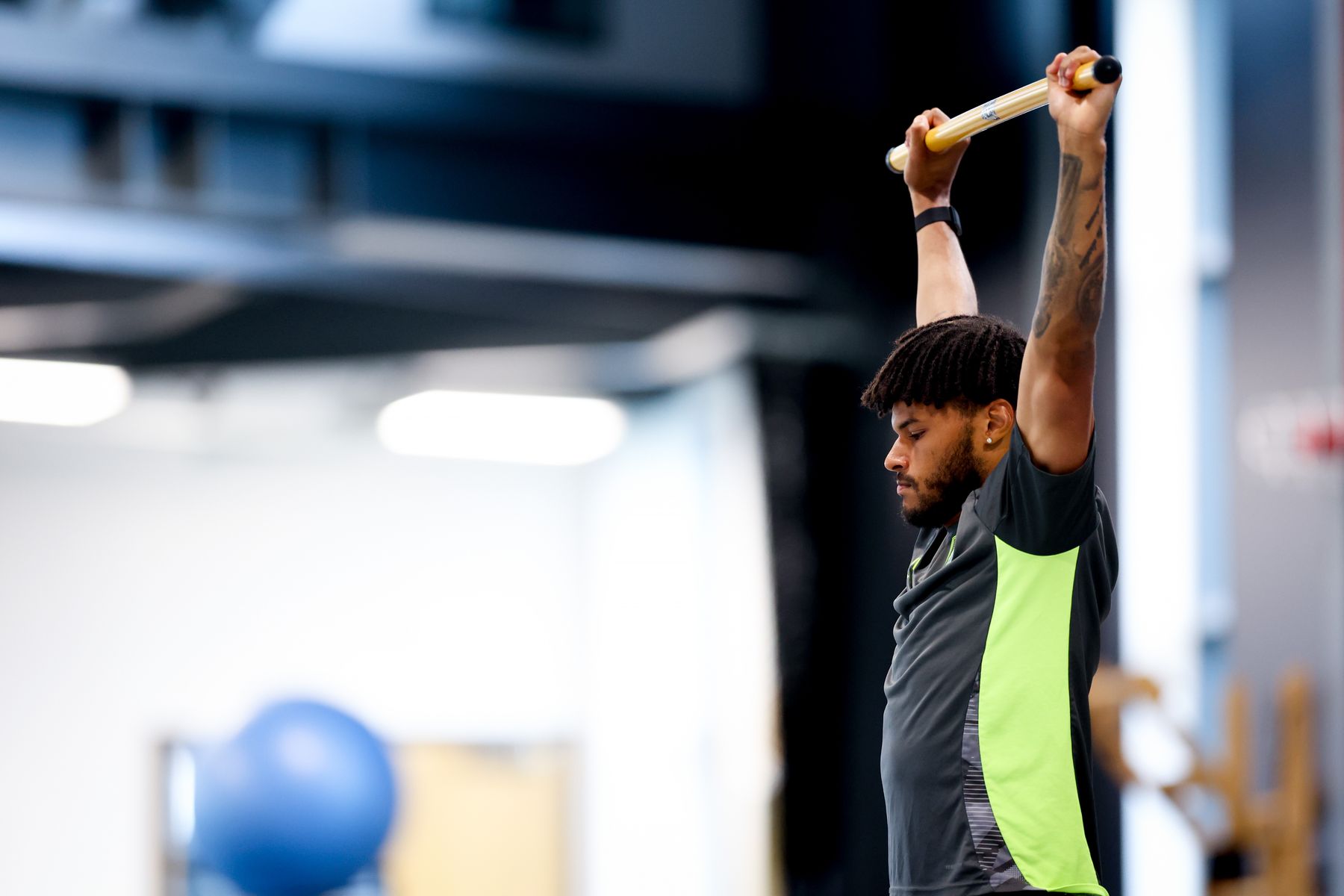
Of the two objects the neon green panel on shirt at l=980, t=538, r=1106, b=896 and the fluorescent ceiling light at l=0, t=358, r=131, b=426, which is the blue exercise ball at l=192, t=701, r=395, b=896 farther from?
the neon green panel on shirt at l=980, t=538, r=1106, b=896

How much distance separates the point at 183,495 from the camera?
23.6 feet

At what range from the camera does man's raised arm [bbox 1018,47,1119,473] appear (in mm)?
1203

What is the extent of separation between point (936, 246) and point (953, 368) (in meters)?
0.36

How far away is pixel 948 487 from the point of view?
136cm

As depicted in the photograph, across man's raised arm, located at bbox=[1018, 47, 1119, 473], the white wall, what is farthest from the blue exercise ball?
man's raised arm, located at bbox=[1018, 47, 1119, 473]

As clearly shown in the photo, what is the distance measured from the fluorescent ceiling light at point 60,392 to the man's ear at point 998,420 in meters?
5.07

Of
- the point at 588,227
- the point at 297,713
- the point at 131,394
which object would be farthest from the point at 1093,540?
the point at 131,394

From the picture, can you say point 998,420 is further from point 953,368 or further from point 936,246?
point 936,246

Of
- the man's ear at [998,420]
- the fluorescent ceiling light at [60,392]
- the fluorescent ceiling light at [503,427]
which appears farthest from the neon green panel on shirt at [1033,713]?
the fluorescent ceiling light at [503,427]

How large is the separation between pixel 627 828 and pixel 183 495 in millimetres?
2731

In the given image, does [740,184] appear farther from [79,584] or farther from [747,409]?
[79,584]

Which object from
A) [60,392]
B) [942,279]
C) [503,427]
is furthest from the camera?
[503,427]

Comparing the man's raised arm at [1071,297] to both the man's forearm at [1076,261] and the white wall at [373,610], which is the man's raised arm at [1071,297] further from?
the white wall at [373,610]

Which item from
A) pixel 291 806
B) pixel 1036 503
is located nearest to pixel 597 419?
pixel 291 806
